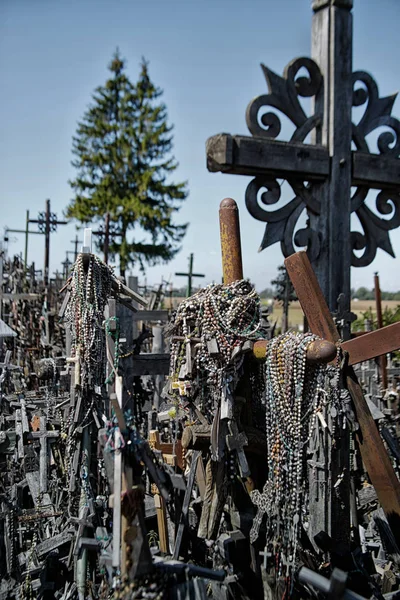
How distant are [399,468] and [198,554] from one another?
2701 millimetres

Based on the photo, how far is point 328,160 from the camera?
5277 mm

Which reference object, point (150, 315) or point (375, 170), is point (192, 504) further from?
point (150, 315)

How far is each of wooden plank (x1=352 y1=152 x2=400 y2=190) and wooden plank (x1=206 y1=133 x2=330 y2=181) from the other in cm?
30

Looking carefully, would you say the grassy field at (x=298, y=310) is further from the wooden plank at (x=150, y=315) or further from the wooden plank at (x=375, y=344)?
the wooden plank at (x=375, y=344)

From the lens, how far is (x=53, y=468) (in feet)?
26.9

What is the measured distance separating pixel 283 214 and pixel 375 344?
1.69m

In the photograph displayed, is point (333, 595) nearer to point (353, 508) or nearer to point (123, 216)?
point (353, 508)

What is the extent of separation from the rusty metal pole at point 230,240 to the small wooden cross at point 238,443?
3.29 feet

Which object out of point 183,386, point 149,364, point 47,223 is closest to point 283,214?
point 183,386

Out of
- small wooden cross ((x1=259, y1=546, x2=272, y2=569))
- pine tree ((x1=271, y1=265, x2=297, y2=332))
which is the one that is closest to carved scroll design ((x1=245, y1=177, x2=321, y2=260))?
small wooden cross ((x1=259, y1=546, x2=272, y2=569))

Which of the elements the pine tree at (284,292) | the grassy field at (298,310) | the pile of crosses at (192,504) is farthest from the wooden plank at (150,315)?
the pile of crosses at (192,504)

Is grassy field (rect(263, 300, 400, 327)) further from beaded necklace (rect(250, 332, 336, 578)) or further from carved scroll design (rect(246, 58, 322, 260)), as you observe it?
beaded necklace (rect(250, 332, 336, 578))

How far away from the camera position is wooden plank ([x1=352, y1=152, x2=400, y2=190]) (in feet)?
17.6

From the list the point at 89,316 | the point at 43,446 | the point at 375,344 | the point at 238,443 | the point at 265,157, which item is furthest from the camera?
the point at 43,446
